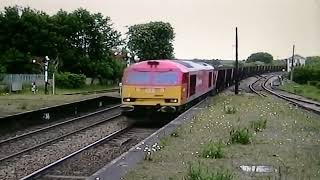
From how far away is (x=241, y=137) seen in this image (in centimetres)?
1311

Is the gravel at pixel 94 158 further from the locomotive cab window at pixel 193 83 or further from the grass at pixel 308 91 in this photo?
the grass at pixel 308 91

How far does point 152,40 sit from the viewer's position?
8506 cm

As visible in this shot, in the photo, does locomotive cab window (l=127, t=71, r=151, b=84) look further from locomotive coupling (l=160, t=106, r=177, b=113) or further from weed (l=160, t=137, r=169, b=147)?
weed (l=160, t=137, r=169, b=147)

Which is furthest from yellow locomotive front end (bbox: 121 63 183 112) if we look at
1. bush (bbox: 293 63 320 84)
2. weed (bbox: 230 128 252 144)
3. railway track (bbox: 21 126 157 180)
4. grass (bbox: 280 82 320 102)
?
bush (bbox: 293 63 320 84)

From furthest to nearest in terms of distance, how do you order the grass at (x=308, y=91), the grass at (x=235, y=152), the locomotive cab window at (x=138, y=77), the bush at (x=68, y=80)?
the bush at (x=68, y=80) → the grass at (x=308, y=91) → the locomotive cab window at (x=138, y=77) → the grass at (x=235, y=152)

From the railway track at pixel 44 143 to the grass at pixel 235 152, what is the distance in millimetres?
2833

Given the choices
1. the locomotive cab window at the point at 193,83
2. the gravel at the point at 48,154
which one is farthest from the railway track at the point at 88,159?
the locomotive cab window at the point at 193,83

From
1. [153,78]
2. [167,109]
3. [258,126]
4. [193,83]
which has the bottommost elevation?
[258,126]

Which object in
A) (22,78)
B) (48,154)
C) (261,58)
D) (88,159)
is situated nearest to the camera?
(88,159)

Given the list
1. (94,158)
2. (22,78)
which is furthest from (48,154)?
(22,78)

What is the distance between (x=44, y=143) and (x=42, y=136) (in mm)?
2324

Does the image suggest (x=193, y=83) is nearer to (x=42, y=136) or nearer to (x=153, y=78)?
(x=153, y=78)

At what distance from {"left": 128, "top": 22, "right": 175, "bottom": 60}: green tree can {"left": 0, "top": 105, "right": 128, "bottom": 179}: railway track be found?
195ft

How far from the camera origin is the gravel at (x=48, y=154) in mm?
11748
